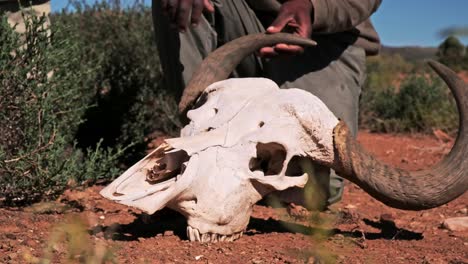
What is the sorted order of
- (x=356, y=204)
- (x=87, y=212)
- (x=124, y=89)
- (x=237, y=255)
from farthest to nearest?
(x=124, y=89), (x=356, y=204), (x=87, y=212), (x=237, y=255)

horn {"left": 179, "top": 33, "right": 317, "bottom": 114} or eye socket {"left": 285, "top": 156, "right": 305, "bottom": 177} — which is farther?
horn {"left": 179, "top": 33, "right": 317, "bottom": 114}

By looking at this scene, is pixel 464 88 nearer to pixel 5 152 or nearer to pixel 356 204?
pixel 356 204

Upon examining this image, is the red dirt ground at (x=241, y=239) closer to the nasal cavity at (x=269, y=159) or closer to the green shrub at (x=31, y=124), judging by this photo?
the green shrub at (x=31, y=124)

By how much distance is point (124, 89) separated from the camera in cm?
647

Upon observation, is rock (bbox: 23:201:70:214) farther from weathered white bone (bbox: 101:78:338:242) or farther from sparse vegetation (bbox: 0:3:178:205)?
weathered white bone (bbox: 101:78:338:242)

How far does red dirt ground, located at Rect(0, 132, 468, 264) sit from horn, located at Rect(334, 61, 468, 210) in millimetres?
223

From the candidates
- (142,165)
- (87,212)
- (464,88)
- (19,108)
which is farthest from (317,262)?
(19,108)

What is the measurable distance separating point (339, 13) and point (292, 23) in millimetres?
529

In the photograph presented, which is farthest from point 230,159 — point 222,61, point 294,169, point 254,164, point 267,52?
point 267,52

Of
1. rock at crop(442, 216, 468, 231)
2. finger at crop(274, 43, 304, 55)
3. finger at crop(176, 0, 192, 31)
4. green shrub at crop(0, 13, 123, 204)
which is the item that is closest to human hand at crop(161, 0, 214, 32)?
finger at crop(176, 0, 192, 31)

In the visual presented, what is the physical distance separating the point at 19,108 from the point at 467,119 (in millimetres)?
2376

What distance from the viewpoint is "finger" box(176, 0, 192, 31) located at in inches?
161

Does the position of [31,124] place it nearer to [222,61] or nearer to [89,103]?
[222,61]

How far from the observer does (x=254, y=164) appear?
3.48 m
